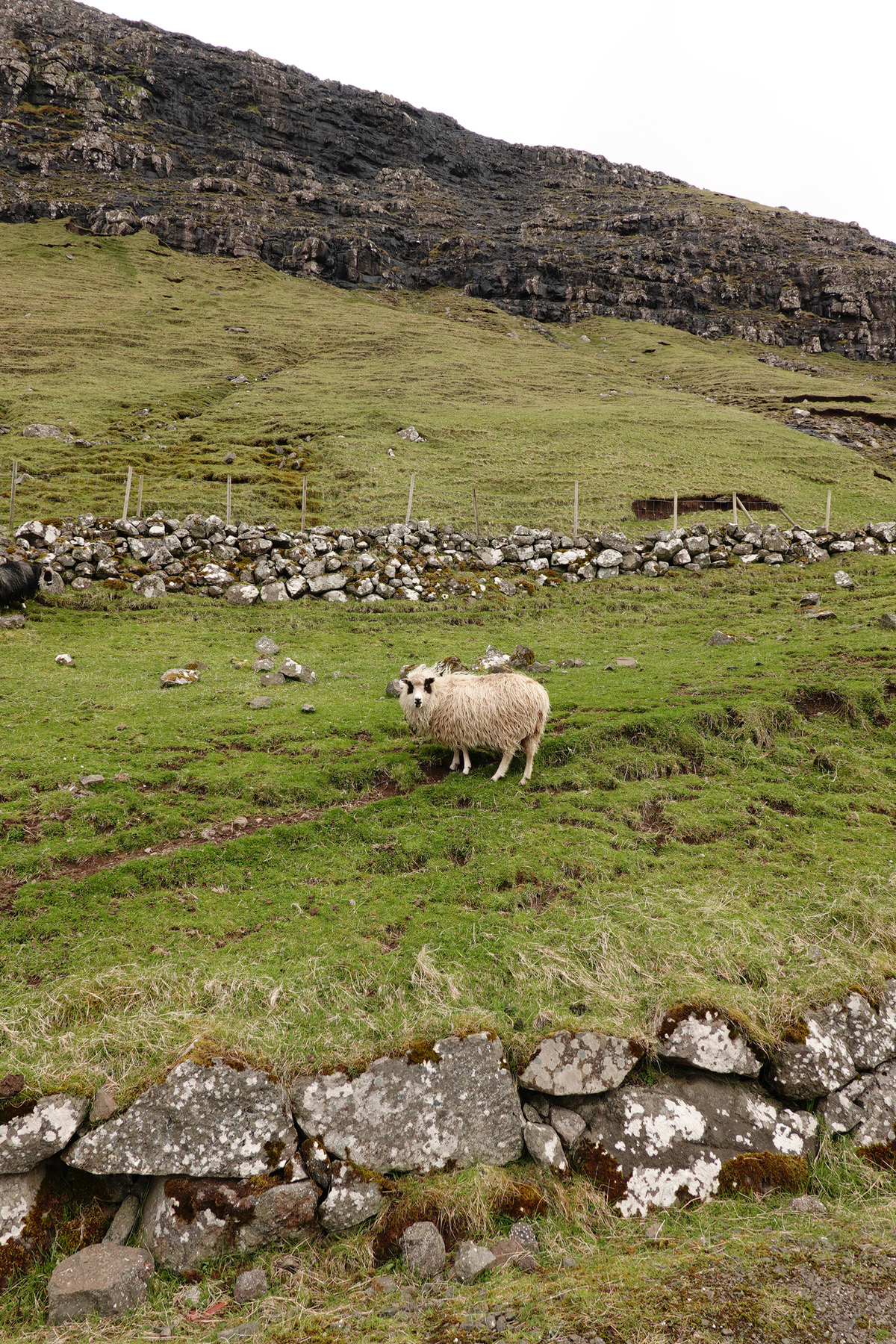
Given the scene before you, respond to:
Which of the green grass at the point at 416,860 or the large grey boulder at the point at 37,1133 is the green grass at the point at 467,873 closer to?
the green grass at the point at 416,860

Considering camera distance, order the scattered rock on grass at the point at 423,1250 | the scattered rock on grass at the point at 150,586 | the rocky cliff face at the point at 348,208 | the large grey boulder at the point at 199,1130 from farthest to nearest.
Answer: the rocky cliff face at the point at 348,208 < the scattered rock on grass at the point at 150,586 < the large grey boulder at the point at 199,1130 < the scattered rock on grass at the point at 423,1250

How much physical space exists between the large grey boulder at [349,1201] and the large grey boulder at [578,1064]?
1.84m

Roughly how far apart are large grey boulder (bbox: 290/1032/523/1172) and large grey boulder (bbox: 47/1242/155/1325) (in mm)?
1701

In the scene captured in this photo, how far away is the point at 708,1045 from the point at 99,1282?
6.29 meters

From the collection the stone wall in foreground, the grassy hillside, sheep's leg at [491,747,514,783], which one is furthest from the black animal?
the stone wall in foreground

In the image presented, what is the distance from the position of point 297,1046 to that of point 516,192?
747ft

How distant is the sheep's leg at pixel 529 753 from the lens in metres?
13.3

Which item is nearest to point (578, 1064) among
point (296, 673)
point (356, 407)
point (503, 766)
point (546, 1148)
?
point (546, 1148)

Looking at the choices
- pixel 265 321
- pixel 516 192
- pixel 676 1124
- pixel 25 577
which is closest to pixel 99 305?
pixel 265 321

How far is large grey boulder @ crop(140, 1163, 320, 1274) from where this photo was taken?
6004 mm

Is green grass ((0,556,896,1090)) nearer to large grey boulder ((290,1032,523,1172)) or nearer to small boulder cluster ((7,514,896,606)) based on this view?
large grey boulder ((290,1032,523,1172))

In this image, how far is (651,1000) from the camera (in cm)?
773

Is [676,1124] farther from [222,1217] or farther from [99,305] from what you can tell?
[99,305]

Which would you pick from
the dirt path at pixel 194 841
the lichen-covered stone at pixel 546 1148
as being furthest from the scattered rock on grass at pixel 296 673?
the lichen-covered stone at pixel 546 1148
